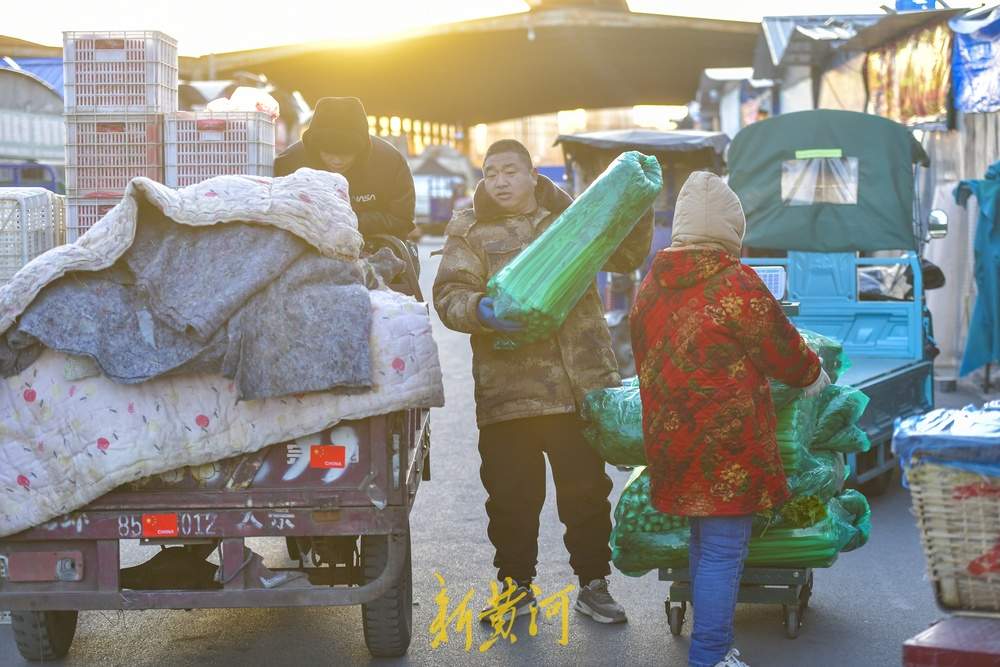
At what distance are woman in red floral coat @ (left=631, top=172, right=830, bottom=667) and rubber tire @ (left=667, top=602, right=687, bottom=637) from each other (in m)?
0.78

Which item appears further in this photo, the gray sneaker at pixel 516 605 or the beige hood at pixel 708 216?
the gray sneaker at pixel 516 605

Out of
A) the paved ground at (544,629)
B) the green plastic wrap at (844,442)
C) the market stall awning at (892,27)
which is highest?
the market stall awning at (892,27)

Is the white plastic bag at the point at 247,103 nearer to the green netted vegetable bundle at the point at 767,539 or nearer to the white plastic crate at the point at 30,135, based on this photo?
the green netted vegetable bundle at the point at 767,539

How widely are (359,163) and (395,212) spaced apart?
1.01ft

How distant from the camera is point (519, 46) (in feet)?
156

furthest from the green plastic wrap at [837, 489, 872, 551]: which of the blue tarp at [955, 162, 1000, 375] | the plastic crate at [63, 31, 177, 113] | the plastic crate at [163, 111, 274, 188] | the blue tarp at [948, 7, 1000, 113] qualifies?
the blue tarp at [948, 7, 1000, 113]

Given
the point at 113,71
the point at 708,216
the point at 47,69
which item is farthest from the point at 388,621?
the point at 47,69

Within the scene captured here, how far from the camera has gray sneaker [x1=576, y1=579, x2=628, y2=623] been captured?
586cm

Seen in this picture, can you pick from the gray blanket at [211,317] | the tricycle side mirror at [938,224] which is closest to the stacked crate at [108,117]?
the gray blanket at [211,317]

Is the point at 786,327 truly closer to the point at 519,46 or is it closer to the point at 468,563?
the point at 468,563

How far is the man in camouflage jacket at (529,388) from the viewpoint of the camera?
578 cm

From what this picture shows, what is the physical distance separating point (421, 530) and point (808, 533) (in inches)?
112

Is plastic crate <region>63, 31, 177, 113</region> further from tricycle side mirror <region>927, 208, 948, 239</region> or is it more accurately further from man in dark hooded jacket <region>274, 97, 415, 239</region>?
tricycle side mirror <region>927, 208, 948, 239</region>

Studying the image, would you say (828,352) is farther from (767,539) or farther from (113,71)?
(113,71)
